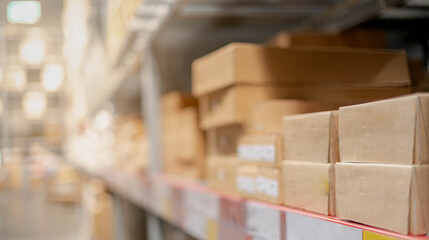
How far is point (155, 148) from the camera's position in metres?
2.47

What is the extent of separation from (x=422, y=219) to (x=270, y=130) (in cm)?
60

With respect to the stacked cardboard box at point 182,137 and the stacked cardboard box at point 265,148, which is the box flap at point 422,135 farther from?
the stacked cardboard box at point 182,137

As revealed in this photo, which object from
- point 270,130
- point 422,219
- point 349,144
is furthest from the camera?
point 270,130

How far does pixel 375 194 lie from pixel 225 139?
0.82 meters

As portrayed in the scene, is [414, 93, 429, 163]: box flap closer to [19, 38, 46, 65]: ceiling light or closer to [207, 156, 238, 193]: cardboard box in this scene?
[207, 156, 238, 193]: cardboard box

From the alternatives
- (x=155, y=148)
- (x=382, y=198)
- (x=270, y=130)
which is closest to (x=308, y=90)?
(x=270, y=130)

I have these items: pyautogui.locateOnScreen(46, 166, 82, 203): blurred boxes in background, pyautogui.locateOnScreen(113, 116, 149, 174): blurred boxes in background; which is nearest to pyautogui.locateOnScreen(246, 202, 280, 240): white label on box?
pyautogui.locateOnScreen(113, 116, 149, 174): blurred boxes in background

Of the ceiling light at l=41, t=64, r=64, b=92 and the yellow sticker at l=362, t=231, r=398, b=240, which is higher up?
the ceiling light at l=41, t=64, r=64, b=92

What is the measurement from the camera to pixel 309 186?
3.28 ft

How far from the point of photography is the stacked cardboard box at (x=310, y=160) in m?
0.94

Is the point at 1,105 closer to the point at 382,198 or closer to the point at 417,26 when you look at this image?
the point at 417,26

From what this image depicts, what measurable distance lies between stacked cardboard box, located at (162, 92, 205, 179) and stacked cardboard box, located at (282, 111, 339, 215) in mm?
946

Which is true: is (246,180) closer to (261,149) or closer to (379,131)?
(261,149)

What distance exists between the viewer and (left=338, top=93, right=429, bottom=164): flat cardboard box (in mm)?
716
